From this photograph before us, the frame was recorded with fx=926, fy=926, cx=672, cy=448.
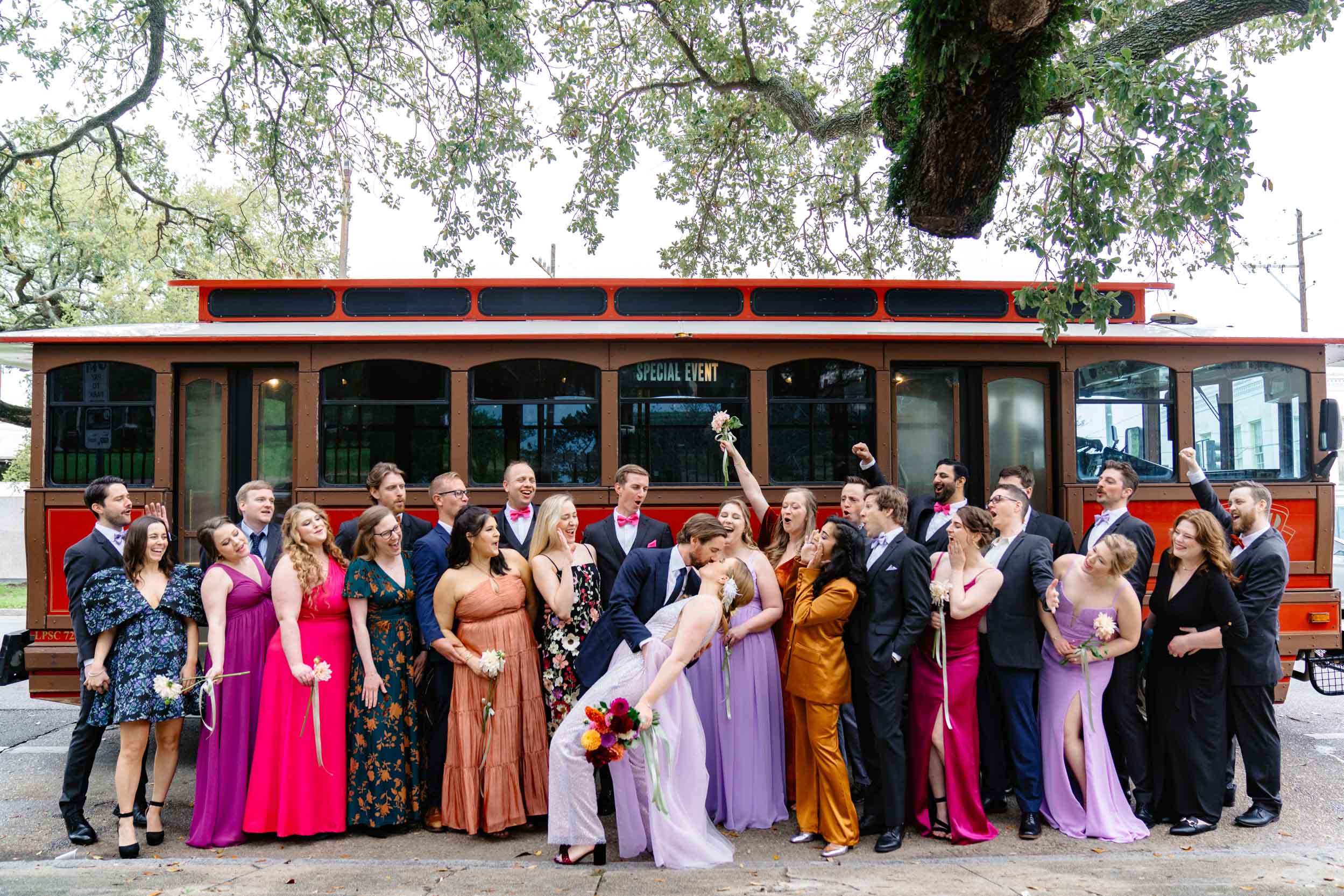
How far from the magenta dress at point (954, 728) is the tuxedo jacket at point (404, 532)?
3.12 m

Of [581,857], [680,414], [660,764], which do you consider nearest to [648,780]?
[660,764]

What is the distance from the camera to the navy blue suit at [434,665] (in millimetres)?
5402

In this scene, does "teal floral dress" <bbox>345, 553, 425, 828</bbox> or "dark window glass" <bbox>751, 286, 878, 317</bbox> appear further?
"dark window glass" <bbox>751, 286, 878, 317</bbox>

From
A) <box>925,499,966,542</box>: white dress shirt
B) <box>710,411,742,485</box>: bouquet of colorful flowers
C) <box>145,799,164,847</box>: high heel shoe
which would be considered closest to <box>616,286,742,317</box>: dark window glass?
<box>710,411,742,485</box>: bouquet of colorful flowers

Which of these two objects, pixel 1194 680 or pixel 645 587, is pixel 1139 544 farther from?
pixel 645 587

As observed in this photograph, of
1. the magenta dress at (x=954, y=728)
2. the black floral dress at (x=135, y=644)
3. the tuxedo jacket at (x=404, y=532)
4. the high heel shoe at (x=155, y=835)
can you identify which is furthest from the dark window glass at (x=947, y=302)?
the high heel shoe at (x=155, y=835)

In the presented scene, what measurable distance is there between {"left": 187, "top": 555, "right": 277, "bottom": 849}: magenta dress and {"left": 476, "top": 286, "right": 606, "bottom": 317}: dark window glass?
298 cm

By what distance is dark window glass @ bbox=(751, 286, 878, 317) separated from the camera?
758 cm

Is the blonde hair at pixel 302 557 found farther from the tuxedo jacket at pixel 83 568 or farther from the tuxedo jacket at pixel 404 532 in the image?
the tuxedo jacket at pixel 83 568

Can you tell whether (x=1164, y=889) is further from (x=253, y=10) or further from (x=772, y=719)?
(x=253, y=10)

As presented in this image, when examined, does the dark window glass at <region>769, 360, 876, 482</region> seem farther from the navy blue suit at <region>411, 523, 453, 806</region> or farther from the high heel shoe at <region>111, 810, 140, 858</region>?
the high heel shoe at <region>111, 810, 140, 858</region>

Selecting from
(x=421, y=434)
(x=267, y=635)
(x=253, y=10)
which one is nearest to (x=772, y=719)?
(x=267, y=635)

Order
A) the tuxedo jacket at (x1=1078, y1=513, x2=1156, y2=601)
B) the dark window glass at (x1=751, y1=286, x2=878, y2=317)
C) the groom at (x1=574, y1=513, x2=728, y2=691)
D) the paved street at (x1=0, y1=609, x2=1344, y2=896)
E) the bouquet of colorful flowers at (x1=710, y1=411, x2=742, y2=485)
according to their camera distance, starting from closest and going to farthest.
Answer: the paved street at (x1=0, y1=609, x2=1344, y2=896) < the groom at (x1=574, y1=513, x2=728, y2=691) < the tuxedo jacket at (x1=1078, y1=513, x2=1156, y2=601) < the bouquet of colorful flowers at (x1=710, y1=411, x2=742, y2=485) < the dark window glass at (x1=751, y1=286, x2=878, y2=317)

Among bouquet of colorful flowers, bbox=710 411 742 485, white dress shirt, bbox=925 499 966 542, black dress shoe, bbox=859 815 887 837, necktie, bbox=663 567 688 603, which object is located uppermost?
bouquet of colorful flowers, bbox=710 411 742 485
